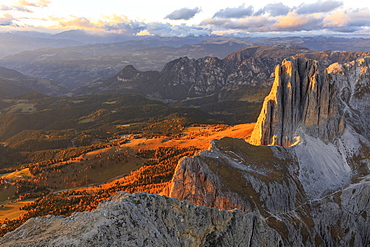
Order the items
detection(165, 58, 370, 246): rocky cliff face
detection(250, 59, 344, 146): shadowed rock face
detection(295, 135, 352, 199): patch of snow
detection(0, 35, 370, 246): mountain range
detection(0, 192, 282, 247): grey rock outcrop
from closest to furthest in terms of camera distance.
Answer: detection(0, 192, 282, 247): grey rock outcrop, detection(0, 35, 370, 246): mountain range, detection(165, 58, 370, 246): rocky cliff face, detection(295, 135, 352, 199): patch of snow, detection(250, 59, 344, 146): shadowed rock face

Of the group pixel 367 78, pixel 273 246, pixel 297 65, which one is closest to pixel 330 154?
pixel 297 65

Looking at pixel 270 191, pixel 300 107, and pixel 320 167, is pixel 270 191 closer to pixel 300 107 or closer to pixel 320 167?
pixel 320 167

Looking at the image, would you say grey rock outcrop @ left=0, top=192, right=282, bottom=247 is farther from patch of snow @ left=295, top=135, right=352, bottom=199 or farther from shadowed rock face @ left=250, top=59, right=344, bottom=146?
shadowed rock face @ left=250, top=59, right=344, bottom=146

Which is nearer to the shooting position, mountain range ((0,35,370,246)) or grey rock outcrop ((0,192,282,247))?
grey rock outcrop ((0,192,282,247))

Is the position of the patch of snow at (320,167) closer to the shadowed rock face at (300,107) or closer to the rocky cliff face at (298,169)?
the rocky cliff face at (298,169)

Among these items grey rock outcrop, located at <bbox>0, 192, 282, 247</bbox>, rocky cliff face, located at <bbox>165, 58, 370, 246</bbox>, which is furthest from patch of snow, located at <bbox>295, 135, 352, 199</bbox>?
grey rock outcrop, located at <bbox>0, 192, 282, 247</bbox>

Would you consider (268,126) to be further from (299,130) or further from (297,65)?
(297,65)

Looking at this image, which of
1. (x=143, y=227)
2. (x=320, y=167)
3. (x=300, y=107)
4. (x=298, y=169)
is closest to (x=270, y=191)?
(x=298, y=169)
